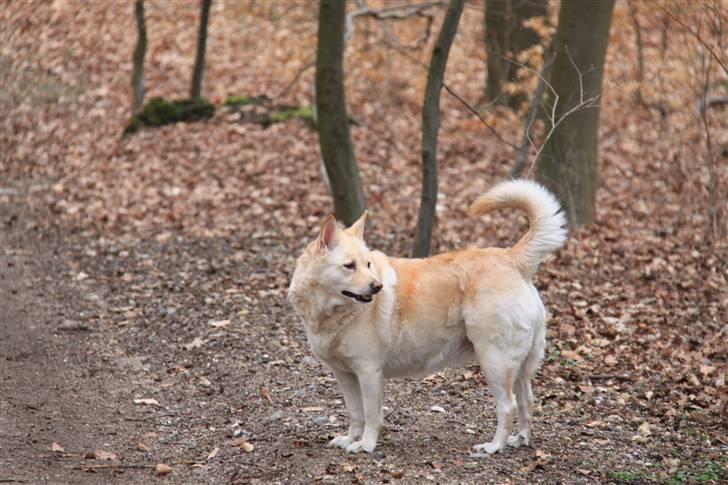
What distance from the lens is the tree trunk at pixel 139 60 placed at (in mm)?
16480

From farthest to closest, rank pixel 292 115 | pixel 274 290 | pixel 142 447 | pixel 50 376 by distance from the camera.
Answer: pixel 292 115 → pixel 274 290 → pixel 50 376 → pixel 142 447

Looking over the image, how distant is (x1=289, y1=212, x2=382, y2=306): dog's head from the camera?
5371mm

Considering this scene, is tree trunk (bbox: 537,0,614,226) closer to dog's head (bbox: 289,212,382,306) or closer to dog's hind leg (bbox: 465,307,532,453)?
dog's hind leg (bbox: 465,307,532,453)

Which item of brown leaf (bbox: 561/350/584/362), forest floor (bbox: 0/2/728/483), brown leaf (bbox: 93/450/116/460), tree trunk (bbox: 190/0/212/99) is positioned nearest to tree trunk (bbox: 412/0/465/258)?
forest floor (bbox: 0/2/728/483)

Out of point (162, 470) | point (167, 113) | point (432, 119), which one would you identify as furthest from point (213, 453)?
point (167, 113)

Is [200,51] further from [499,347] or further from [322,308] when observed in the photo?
[499,347]

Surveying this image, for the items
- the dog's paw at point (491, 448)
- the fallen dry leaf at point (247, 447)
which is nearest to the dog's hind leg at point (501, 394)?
the dog's paw at point (491, 448)

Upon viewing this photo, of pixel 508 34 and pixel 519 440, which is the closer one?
pixel 519 440

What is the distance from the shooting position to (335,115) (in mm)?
11234

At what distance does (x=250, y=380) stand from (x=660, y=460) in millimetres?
3382

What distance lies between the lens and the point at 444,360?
19.1 feet

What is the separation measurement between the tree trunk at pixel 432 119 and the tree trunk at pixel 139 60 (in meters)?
9.11

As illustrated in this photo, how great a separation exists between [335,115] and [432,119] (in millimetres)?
2436

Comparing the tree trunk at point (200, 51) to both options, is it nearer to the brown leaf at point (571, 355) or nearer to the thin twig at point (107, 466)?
the brown leaf at point (571, 355)
